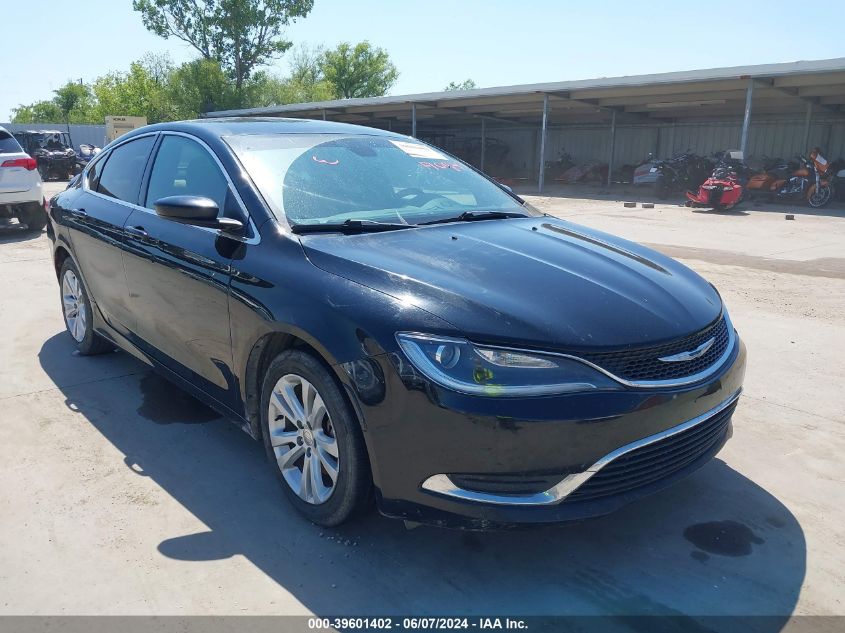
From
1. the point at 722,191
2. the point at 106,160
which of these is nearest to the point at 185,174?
the point at 106,160

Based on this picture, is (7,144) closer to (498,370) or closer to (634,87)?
(498,370)

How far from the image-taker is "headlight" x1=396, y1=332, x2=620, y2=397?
2.21 m

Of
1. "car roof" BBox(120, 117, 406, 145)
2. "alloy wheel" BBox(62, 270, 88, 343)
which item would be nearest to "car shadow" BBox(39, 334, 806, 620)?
"car roof" BBox(120, 117, 406, 145)

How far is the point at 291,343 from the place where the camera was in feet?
9.19

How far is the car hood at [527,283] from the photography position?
2.33 meters

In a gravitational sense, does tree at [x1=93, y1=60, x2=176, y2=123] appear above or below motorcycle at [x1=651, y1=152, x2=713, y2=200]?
above

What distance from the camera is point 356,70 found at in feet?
195

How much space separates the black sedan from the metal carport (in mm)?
16551

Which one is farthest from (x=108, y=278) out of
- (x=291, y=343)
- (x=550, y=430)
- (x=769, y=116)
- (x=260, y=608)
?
(x=769, y=116)

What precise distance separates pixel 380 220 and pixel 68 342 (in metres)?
3.51

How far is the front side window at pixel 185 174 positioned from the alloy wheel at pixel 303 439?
3.28ft

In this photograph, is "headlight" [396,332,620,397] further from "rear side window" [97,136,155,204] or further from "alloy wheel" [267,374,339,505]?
"rear side window" [97,136,155,204]

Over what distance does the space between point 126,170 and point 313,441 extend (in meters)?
2.57

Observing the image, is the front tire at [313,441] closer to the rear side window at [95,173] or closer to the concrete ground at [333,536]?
the concrete ground at [333,536]
